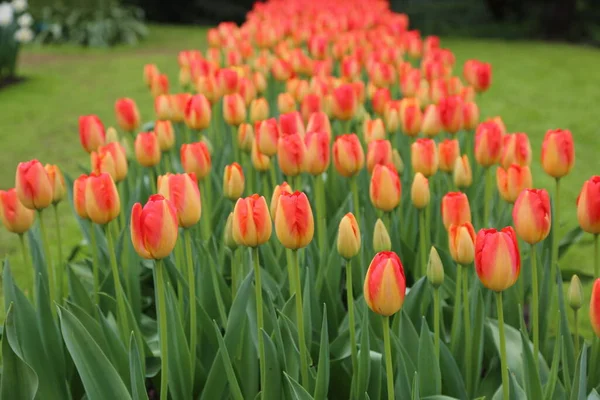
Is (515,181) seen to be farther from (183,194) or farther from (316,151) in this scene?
(183,194)

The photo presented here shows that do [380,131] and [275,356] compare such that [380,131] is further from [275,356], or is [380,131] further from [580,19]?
[580,19]

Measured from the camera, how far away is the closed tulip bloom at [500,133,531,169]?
2551mm

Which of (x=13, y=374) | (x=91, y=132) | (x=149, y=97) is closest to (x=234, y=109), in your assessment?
(x=91, y=132)

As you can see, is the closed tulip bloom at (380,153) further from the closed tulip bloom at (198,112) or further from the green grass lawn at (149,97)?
the green grass lawn at (149,97)

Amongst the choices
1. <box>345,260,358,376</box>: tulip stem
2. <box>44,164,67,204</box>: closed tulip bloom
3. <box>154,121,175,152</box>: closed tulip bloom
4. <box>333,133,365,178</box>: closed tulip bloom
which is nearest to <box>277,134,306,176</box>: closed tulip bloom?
<box>333,133,365,178</box>: closed tulip bloom

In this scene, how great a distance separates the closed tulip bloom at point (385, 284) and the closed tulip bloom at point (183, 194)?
53 centimetres

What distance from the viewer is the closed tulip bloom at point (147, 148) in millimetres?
2689

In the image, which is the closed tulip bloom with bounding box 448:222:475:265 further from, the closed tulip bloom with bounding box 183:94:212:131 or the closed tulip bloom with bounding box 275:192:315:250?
the closed tulip bloom with bounding box 183:94:212:131

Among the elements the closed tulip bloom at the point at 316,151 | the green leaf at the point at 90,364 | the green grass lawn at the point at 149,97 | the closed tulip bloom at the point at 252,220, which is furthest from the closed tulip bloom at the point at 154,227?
the green grass lawn at the point at 149,97

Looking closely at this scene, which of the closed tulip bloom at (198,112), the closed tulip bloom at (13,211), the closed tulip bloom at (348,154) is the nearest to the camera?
the closed tulip bloom at (13,211)

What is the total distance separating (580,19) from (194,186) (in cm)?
1636

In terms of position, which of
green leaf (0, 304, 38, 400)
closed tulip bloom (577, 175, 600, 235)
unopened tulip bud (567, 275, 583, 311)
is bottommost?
green leaf (0, 304, 38, 400)

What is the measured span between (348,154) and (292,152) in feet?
0.62

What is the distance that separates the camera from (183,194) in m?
1.92
